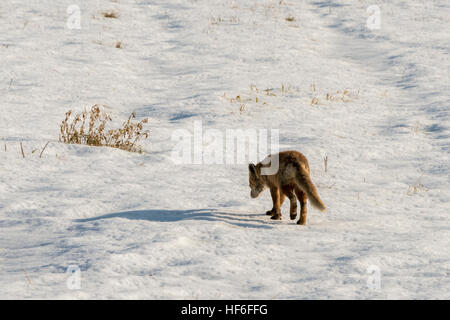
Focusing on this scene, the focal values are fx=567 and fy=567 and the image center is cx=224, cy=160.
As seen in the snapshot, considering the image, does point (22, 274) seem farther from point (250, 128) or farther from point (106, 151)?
point (250, 128)

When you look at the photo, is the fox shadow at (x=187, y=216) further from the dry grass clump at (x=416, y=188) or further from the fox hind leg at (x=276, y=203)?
the dry grass clump at (x=416, y=188)

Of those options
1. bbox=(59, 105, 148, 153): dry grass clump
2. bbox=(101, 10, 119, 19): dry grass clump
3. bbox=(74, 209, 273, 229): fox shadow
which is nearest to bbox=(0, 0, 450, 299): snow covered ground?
bbox=(74, 209, 273, 229): fox shadow

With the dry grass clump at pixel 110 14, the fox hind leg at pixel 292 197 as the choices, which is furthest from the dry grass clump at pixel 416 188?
the dry grass clump at pixel 110 14

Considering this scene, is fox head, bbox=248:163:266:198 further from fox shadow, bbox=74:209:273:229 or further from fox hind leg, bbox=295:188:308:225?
fox hind leg, bbox=295:188:308:225

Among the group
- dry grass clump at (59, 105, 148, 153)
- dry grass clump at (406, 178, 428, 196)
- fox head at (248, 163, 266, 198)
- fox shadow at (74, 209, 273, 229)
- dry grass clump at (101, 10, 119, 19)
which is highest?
dry grass clump at (101, 10, 119, 19)

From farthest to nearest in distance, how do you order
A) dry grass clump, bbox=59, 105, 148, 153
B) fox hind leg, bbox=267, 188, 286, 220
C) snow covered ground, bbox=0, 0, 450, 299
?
dry grass clump, bbox=59, 105, 148, 153 → fox hind leg, bbox=267, 188, 286, 220 → snow covered ground, bbox=0, 0, 450, 299

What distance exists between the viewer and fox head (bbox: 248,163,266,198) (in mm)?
6984

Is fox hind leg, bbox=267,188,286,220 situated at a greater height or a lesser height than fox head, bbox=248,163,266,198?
lesser

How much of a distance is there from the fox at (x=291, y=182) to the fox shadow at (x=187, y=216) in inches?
14.2

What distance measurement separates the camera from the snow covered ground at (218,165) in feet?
16.8

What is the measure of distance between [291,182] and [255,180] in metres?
0.69

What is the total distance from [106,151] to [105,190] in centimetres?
164

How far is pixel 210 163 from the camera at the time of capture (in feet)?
29.1
